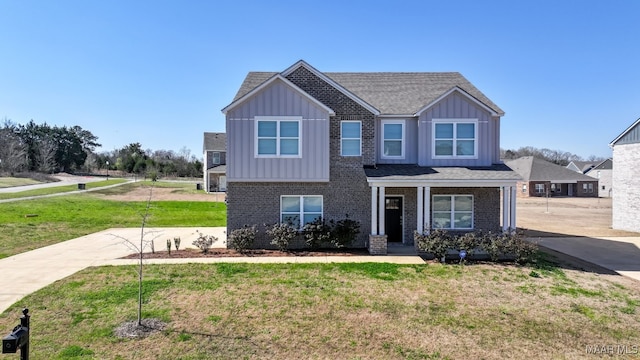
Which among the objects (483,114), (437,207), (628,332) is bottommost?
(628,332)

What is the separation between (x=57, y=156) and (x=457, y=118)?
89.1m

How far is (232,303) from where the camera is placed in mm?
8500

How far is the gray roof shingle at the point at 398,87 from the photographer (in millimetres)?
16422

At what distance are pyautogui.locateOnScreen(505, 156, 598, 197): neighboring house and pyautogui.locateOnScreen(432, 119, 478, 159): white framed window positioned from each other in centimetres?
4193

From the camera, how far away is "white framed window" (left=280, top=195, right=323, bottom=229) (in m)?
Answer: 15.1

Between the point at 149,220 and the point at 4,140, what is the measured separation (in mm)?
65233

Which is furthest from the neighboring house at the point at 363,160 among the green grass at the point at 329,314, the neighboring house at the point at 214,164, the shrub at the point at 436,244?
the neighboring house at the point at 214,164

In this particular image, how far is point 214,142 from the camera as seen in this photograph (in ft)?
175

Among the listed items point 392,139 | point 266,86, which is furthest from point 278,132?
point 392,139

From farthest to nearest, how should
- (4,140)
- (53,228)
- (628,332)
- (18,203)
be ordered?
(4,140) < (18,203) < (53,228) < (628,332)

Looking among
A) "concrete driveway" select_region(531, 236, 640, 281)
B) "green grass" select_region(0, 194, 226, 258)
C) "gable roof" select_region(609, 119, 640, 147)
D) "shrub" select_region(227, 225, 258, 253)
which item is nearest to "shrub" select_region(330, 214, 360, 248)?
"shrub" select_region(227, 225, 258, 253)

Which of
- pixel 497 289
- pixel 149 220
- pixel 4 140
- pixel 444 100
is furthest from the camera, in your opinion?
pixel 4 140

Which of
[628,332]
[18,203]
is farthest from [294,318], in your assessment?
[18,203]

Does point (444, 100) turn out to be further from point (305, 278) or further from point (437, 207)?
point (305, 278)
